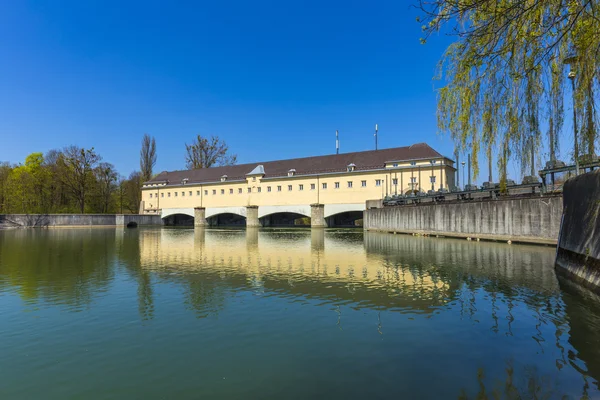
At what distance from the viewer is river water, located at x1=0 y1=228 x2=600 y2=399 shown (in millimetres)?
4582

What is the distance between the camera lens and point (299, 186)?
5953 centimetres

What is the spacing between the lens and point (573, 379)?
4629mm

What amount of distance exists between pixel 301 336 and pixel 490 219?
809 inches

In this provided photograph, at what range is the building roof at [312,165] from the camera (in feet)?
175

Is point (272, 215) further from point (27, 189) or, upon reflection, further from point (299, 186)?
point (27, 189)

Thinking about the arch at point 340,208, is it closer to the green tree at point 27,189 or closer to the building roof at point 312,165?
the building roof at point 312,165

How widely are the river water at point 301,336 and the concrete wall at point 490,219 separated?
25.5 feet

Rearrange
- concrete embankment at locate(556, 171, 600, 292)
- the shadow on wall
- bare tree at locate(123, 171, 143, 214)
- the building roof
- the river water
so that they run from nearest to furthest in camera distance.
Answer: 1. the river water
2. concrete embankment at locate(556, 171, 600, 292)
3. the building roof
4. the shadow on wall
5. bare tree at locate(123, 171, 143, 214)

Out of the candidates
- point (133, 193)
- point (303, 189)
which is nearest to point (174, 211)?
point (133, 193)

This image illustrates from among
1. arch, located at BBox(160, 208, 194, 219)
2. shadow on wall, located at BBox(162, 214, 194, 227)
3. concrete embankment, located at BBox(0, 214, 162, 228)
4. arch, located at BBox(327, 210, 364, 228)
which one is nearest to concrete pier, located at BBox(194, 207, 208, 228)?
arch, located at BBox(160, 208, 194, 219)

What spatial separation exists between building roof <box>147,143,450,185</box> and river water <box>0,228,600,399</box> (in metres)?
42.4

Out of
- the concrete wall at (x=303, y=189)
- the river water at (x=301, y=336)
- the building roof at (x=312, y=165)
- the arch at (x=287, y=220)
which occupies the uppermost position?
the building roof at (x=312, y=165)

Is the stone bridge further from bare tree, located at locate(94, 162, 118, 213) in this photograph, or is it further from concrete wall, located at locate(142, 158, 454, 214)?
bare tree, located at locate(94, 162, 118, 213)

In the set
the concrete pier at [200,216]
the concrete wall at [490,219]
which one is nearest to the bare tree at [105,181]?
the concrete pier at [200,216]
